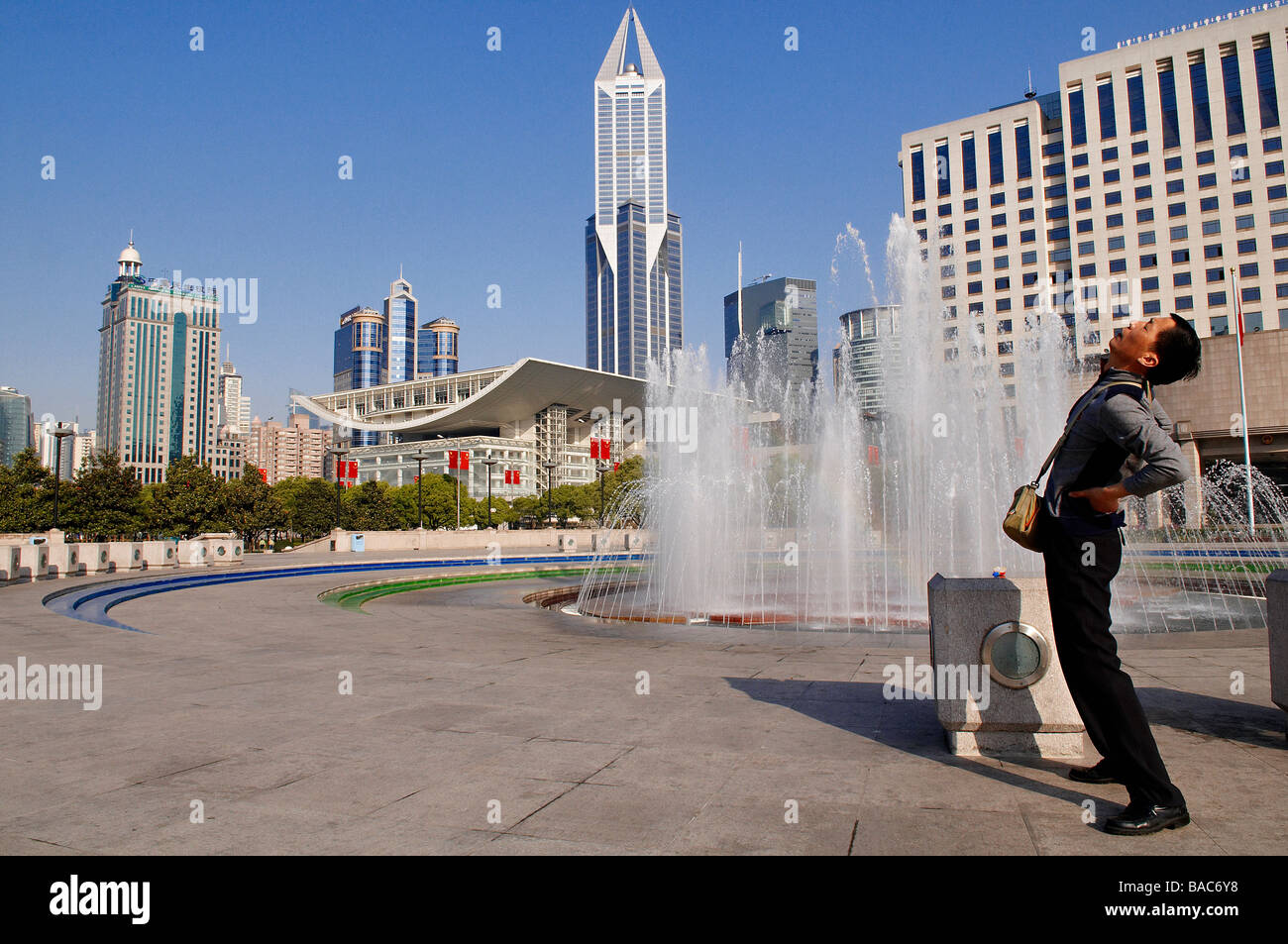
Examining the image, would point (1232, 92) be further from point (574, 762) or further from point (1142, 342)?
point (574, 762)

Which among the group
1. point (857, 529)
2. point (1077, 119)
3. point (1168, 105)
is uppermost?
point (1077, 119)

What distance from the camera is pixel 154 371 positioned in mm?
173875

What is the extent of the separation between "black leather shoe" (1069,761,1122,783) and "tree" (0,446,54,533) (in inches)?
1939

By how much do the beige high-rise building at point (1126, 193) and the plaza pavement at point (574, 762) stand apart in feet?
174

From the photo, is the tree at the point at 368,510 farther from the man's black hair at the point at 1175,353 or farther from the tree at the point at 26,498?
the man's black hair at the point at 1175,353

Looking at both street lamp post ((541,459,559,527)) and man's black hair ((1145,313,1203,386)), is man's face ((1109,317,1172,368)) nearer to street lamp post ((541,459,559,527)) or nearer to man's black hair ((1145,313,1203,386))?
man's black hair ((1145,313,1203,386))

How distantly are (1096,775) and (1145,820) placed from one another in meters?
0.62

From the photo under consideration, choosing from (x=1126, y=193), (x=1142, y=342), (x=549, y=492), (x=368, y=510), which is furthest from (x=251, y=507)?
(x=1126, y=193)

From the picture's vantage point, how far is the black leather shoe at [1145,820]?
2.85 meters

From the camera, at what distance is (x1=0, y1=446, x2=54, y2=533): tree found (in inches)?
1626

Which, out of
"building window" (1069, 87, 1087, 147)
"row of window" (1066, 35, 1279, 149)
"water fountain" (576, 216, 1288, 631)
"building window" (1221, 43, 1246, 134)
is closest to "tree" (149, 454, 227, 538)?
"water fountain" (576, 216, 1288, 631)
